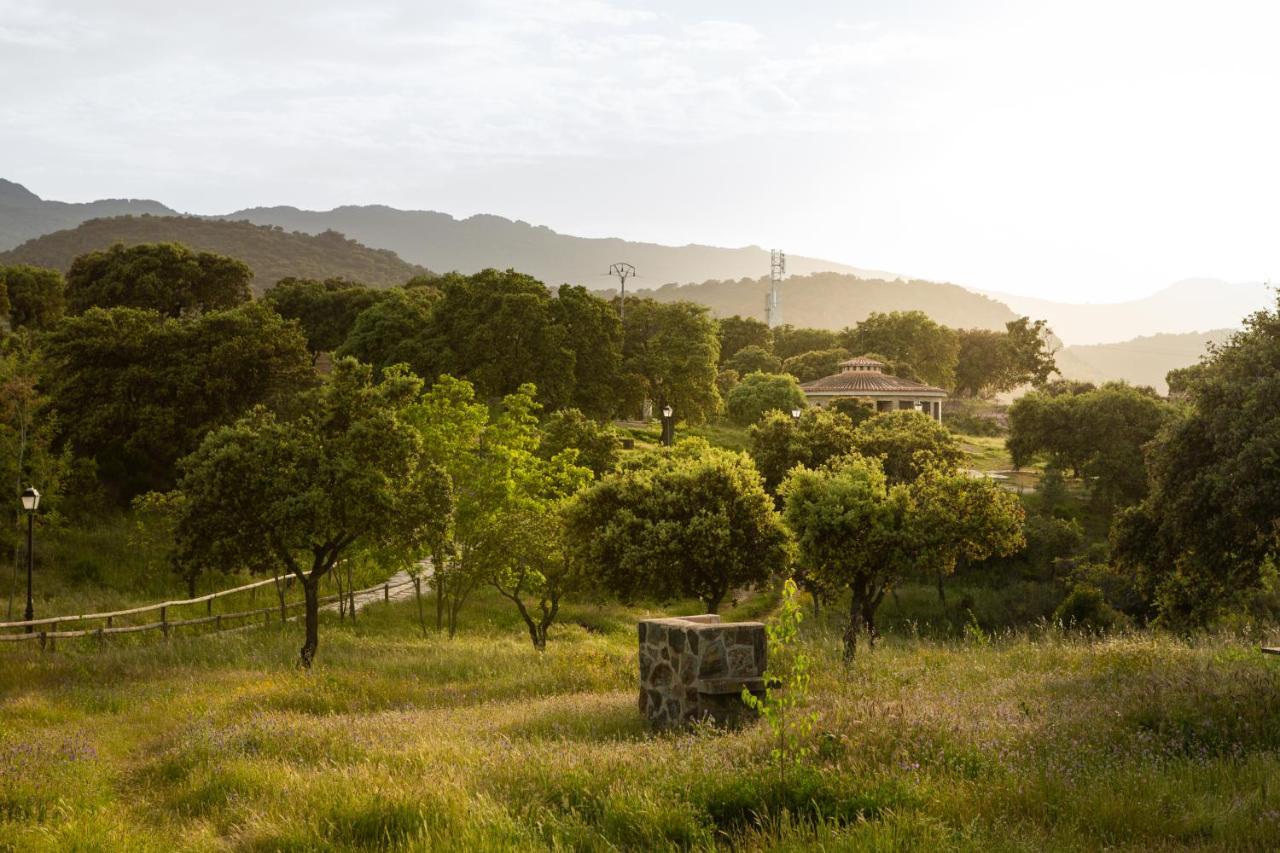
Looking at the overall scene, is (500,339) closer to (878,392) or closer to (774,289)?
(878,392)

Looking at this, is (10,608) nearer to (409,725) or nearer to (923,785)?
(409,725)

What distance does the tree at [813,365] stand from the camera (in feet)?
352

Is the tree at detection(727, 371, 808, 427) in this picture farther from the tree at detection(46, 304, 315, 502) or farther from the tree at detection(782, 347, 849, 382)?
the tree at detection(46, 304, 315, 502)

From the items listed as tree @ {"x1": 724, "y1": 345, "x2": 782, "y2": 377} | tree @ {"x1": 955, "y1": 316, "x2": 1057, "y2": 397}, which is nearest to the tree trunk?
tree @ {"x1": 724, "y1": 345, "x2": 782, "y2": 377}

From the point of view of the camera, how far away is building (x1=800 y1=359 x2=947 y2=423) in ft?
269

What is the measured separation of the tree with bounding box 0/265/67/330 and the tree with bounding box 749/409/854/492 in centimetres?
5518

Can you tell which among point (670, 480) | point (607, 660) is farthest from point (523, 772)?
point (670, 480)

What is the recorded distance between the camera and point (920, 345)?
114688 millimetres

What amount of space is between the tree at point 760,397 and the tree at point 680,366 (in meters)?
2.39

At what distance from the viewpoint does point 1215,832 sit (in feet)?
21.6

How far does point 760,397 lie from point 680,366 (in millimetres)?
7112

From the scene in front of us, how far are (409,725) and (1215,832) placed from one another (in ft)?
28.9

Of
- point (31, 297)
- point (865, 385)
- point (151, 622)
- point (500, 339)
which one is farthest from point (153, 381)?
point (865, 385)

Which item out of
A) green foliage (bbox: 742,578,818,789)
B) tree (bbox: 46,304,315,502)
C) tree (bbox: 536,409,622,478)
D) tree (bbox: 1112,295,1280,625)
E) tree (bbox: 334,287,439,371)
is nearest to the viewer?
green foliage (bbox: 742,578,818,789)
